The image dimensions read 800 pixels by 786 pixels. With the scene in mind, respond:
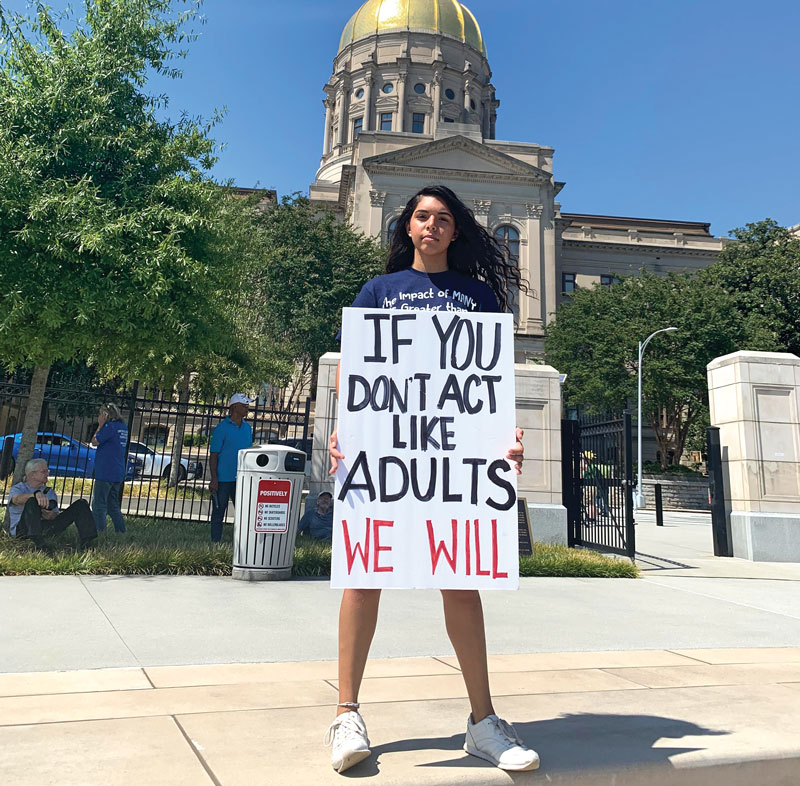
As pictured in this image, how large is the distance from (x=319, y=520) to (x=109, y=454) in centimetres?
318

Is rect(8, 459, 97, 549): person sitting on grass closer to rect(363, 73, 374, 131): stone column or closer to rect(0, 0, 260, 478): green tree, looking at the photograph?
rect(0, 0, 260, 478): green tree

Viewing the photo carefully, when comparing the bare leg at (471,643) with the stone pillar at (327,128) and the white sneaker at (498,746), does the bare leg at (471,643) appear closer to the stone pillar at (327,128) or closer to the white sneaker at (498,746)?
the white sneaker at (498,746)

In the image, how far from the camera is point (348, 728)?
2.67m

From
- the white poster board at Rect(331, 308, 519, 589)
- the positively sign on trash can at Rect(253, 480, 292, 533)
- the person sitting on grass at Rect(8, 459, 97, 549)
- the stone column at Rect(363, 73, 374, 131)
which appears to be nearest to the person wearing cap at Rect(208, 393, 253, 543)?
the person sitting on grass at Rect(8, 459, 97, 549)

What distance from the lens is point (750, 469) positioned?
40.7 ft

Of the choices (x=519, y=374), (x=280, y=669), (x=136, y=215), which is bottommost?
(x=280, y=669)

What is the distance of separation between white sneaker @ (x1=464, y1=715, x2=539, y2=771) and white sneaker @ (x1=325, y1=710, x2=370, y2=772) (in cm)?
47

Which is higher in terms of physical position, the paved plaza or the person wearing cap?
the person wearing cap

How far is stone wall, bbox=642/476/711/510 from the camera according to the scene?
34469 mm

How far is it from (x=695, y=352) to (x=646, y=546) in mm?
25892

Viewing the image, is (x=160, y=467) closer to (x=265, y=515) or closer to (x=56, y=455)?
(x=56, y=455)

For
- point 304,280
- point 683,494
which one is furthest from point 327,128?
point 683,494

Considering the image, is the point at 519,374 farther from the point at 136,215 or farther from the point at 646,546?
the point at 136,215

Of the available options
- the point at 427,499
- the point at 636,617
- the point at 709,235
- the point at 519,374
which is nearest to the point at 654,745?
the point at 427,499
